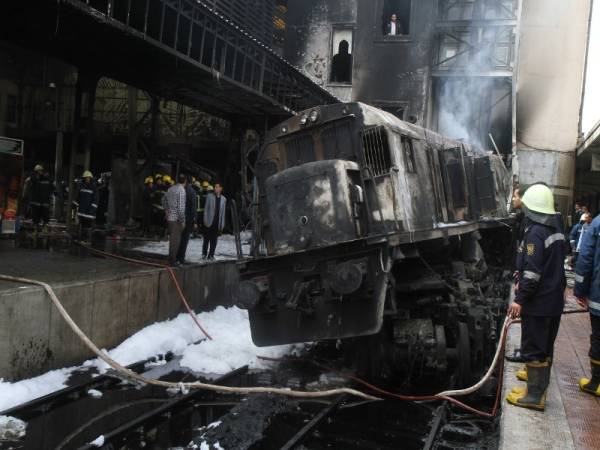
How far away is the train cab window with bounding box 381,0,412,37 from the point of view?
26337 mm

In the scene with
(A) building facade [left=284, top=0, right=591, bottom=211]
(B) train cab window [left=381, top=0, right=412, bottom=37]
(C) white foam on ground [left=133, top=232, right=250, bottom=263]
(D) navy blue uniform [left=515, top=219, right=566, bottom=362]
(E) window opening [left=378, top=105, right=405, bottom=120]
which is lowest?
(C) white foam on ground [left=133, top=232, right=250, bottom=263]

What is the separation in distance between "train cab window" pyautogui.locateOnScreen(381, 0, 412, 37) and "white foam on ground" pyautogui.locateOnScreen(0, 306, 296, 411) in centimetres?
2119

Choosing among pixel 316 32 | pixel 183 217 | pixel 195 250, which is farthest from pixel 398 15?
pixel 183 217

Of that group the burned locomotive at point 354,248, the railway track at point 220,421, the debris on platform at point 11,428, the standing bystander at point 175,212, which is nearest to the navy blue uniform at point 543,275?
the railway track at point 220,421

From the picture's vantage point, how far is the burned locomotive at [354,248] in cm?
639

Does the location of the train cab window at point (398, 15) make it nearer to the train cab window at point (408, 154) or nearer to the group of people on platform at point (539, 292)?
the train cab window at point (408, 154)

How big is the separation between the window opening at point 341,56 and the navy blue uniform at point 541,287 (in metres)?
22.6

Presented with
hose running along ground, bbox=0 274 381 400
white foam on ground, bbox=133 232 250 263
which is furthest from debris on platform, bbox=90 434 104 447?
white foam on ground, bbox=133 232 250 263

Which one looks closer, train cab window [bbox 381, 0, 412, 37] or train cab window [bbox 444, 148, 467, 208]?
train cab window [bbox 444, 148, 467, 208]

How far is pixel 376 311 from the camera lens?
20.3ft

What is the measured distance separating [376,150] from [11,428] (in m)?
4.99

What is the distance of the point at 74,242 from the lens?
39.8ft

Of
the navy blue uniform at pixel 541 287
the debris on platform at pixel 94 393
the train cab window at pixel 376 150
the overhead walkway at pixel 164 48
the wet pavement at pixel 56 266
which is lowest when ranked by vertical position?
the debris on platform at pixel 94 393

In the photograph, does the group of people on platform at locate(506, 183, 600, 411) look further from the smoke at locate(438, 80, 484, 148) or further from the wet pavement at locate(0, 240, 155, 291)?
the smoke at locate(438, 80, 484, 148)
